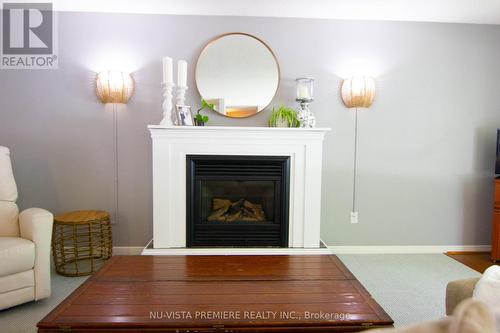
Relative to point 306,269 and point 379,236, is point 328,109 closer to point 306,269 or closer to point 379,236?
point 379,236

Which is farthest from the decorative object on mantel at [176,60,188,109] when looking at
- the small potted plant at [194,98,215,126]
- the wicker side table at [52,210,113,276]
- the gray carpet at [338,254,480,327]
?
the gray carpet at [338,254,480,327]

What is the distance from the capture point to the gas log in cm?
298

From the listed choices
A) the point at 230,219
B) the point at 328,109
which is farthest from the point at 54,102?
the point at 328,109

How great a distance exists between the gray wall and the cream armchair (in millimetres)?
824

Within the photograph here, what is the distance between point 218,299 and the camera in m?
1.46

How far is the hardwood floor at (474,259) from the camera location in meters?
2.91

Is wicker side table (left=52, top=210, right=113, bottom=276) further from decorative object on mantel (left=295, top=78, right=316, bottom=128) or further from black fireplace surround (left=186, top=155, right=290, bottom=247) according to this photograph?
decorative object on mantel (left=295, top=78, right=316, bottom=128)

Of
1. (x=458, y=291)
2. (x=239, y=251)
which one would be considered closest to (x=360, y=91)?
(x=239, y=251)

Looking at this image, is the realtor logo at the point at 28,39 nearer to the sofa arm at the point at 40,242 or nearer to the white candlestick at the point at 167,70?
the white candlestick at the point at 167,70

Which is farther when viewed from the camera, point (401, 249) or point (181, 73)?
point (401, 249)

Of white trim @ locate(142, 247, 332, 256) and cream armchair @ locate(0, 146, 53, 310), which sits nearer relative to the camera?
cream armchair @ locate(0, 146, 53, 310)

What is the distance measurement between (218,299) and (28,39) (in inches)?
121

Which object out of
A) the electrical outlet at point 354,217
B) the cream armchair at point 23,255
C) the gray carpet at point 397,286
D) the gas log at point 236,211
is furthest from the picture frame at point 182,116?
the electrical outlet at point 354,217

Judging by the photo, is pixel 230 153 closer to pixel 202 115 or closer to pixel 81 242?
pixel 202 115
